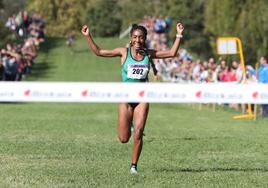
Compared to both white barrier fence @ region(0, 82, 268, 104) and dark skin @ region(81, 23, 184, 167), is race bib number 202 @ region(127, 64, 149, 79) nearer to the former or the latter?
dark skin @ region(81, 23, 184, 167)

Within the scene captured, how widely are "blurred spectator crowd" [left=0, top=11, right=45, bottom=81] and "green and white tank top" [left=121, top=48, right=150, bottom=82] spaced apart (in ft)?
80.9

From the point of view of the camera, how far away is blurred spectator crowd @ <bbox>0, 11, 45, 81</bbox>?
38562mm

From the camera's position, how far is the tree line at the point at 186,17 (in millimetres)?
52688

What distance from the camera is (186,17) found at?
245ft

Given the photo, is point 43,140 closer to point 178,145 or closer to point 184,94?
point 178,145

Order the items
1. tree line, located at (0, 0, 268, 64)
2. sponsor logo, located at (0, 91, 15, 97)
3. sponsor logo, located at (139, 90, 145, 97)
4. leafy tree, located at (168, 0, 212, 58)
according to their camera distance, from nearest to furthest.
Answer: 1. sponsor logo, located at (0, 91, 15, 97)
2. sponsor logo, located at (139, 90, 145, 97)
3. tree line, located at (0, 0, 268, 64)
4. leafy tree, located at (168, 0, 212, 58)

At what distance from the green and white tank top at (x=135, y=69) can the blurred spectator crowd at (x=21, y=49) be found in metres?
24.7

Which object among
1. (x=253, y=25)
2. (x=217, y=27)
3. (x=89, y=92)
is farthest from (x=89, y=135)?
(x=217, y=27)

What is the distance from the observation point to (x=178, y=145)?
16281mm

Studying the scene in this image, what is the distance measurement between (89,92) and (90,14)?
9486 cm

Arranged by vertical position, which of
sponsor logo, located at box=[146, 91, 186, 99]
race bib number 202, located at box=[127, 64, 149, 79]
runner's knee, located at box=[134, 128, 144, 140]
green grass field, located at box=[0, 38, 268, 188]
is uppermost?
sponsor logo, located at box=[146, 91, 186, 99]

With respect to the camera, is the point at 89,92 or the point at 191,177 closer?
the point at 89,92

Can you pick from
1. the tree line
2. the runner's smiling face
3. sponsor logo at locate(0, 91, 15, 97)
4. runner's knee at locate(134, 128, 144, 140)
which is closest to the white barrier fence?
sponsor logo at locate(0, 91, 15, 97)

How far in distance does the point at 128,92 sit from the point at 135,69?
132cm
